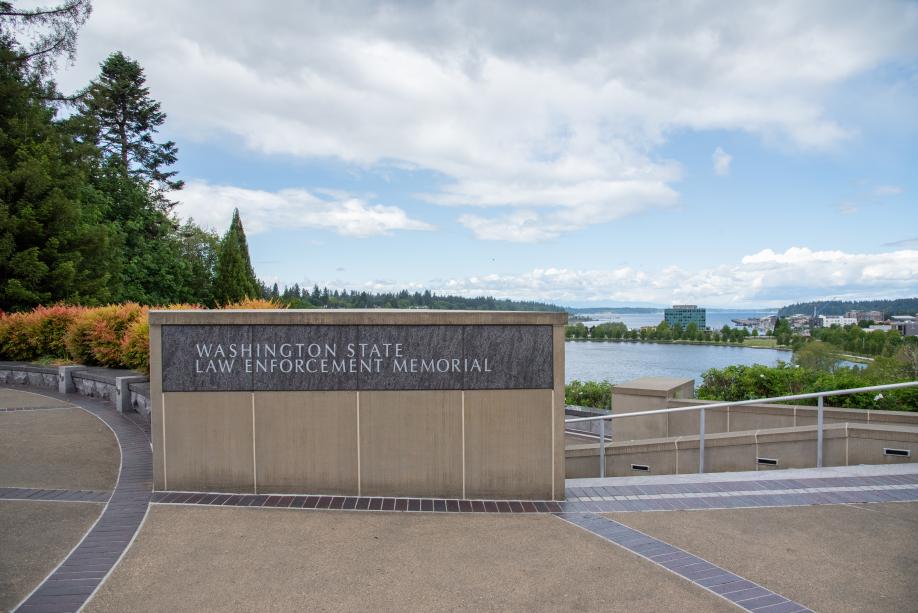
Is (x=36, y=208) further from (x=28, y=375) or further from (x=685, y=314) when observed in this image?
(x=685, y=314)

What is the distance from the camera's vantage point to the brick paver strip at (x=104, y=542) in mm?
3588

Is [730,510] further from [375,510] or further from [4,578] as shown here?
Result: [4,578]

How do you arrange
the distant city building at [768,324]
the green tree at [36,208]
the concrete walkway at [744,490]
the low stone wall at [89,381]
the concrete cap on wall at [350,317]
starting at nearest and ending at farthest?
1. the concrete walkway at [744,490]
2. the concrete cap on wall at [350,317]
3. the low stone wall at [89,381]
4. the green tree at [36,208]
5. the distant city building at [768,324]

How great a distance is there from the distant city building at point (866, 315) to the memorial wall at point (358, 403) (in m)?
45.9

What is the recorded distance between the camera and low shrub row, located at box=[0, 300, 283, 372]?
10.4 metres

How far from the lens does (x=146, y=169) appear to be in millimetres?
43250

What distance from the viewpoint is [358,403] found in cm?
561

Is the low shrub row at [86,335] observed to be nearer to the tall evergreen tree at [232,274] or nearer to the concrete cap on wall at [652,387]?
the concrete cap on wall at [652,387]

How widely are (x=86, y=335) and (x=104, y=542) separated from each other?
9.53 metres

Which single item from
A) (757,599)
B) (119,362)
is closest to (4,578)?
(757,599)

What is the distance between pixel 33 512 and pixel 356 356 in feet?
9.72

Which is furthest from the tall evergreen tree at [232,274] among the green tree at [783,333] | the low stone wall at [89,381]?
the green tree at [783,333]

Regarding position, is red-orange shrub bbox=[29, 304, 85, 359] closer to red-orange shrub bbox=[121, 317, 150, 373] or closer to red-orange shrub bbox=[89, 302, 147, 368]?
red-orange shrub bbox=[89, 302, 147, 368]

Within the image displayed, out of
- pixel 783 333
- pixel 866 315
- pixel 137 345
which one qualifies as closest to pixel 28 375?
pixel 137 345
